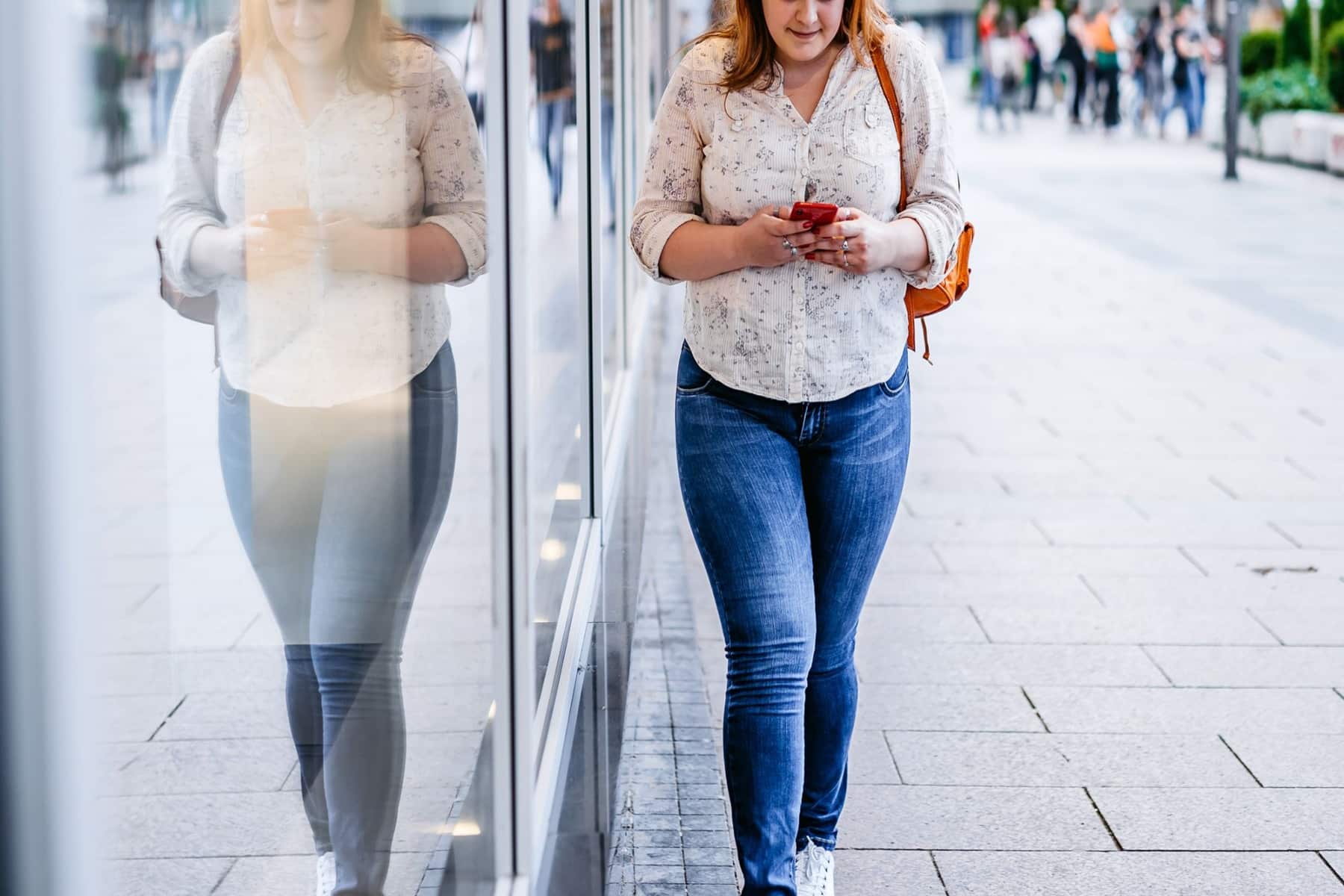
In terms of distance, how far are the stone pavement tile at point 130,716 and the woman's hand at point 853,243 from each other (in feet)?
4.35

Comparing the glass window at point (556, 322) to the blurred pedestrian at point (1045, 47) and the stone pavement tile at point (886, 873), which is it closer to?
the stone pavement tile at point (886, 873)

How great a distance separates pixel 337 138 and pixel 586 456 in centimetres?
238

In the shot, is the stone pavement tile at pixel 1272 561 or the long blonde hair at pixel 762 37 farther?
the stone pavement tile at pixel 1272 561

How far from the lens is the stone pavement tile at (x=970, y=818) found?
3314 mm

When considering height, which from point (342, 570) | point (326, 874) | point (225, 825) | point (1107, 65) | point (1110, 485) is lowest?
point (1110, 485)

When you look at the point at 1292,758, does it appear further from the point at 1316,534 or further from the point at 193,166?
the point at 193,166

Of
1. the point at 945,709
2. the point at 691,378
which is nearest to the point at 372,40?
the point at 691,378

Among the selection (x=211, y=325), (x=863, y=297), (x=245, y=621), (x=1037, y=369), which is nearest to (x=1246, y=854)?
(x=863, y=297)

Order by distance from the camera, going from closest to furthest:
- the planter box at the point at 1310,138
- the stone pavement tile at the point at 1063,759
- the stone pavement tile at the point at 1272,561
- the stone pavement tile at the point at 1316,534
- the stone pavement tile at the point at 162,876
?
the stone pavement tile at the point at 162,876 < the stone pavement tile at the point at 1063,759 < the stone pavement tile at the point at 1272,561 < the stone pavement tile at the point at 1316,534 < the planter box at the point at 1310,138

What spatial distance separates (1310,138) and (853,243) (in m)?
18.5

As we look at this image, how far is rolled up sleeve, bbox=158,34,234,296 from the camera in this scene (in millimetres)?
1274

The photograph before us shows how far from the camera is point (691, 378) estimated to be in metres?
2.68

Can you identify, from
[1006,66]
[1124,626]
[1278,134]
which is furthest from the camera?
[1006,66]

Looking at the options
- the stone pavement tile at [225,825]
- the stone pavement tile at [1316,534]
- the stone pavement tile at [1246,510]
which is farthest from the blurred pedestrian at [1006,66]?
the stone pavement tile at [225,825]
